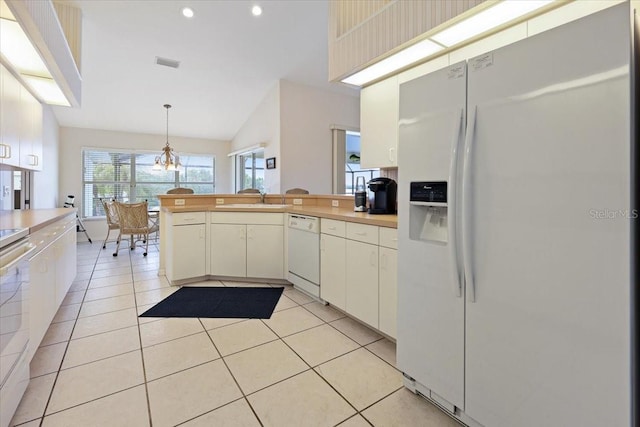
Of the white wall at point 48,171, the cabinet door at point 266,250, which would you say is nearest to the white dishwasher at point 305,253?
the cabinet door at point 266,250

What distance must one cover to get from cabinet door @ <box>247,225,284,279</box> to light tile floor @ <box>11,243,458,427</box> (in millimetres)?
729

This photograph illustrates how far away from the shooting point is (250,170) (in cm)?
745

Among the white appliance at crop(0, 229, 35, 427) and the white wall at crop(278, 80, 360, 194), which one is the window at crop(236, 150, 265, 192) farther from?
the white appliance at crop(0, 229, 35, 427)

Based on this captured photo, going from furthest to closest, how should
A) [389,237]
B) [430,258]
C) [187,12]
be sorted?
[187,12] → [389,237] → [430,258]

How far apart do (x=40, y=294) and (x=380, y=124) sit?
105 inches

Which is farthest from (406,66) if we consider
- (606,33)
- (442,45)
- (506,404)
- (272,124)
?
(272,124)

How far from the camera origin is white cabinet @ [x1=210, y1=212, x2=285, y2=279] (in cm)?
345

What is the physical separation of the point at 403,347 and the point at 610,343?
90 cm

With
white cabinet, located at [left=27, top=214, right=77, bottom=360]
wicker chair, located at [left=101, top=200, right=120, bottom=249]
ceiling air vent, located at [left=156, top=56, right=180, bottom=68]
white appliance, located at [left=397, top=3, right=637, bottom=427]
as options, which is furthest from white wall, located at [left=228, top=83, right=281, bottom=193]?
white appliance, located at [left=397, top=3, right=637, bottom=427]

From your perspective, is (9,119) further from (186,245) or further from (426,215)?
(426,215)

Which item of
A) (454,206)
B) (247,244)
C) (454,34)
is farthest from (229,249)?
(454,34)

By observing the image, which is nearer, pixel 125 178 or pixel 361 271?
pixel 361 271

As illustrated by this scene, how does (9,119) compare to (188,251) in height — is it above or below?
above

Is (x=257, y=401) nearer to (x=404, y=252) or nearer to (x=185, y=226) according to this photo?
(x=404, y=252)
